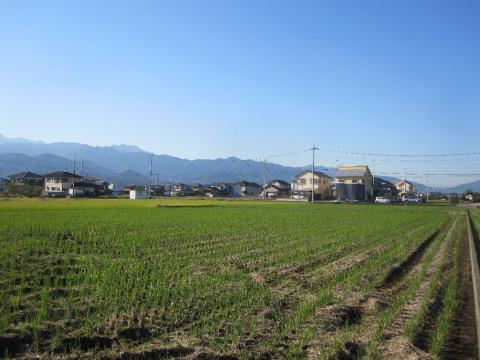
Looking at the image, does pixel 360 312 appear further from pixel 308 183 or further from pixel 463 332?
pixel 308 183

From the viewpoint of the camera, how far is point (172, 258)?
10.6 meters

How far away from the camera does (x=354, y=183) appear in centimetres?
8131

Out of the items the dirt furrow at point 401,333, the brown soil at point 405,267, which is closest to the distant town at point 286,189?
the brown soil at point 405,267

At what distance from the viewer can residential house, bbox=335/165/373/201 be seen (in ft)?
258

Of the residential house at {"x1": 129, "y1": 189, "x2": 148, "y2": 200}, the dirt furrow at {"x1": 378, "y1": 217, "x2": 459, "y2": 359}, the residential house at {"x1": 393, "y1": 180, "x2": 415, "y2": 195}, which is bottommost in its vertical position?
the dirt furrow at {"x1": 378, "y1": 217, "x2": 459, "y2": 359}

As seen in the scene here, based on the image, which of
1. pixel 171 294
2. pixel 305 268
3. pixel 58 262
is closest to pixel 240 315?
pixel 171 294

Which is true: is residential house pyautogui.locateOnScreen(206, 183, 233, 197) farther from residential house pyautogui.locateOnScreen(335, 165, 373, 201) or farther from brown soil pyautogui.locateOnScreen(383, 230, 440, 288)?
brown soil pyautogui.locateOnScreen(383, 230, 440, 288)

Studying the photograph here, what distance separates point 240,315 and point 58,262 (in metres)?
5.40

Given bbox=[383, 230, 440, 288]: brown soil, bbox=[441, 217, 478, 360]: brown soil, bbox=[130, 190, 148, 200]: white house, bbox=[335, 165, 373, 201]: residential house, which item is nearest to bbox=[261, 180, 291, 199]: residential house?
bbox=[335, 165, 373, 201]: residential house

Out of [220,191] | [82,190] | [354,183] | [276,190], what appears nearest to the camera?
[82,190]

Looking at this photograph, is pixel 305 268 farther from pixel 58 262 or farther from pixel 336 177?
pixel 336 177

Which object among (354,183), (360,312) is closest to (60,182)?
(354,183)

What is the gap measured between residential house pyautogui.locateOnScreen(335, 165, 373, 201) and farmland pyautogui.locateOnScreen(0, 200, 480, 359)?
2622 inches

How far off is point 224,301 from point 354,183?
255ft
